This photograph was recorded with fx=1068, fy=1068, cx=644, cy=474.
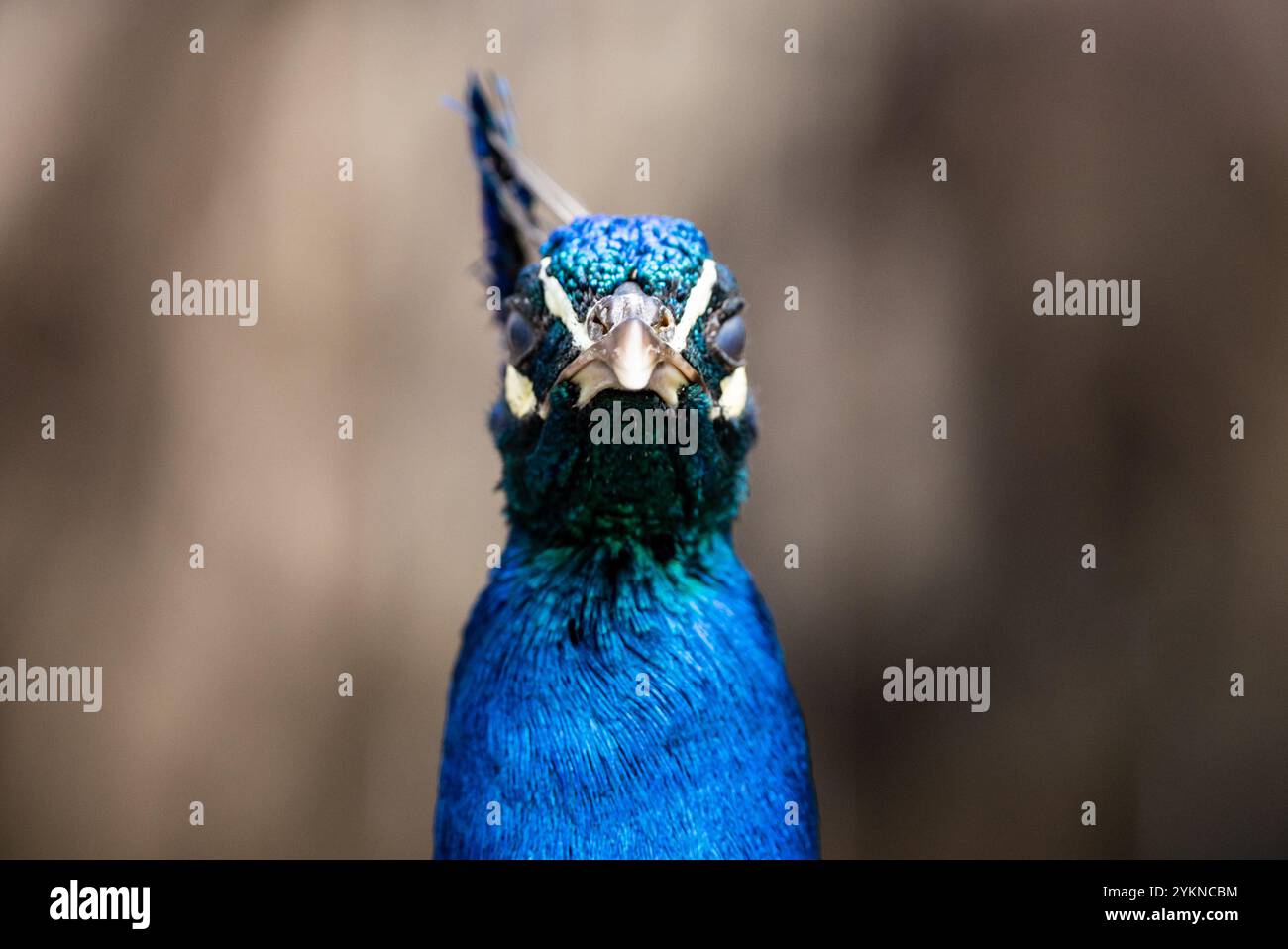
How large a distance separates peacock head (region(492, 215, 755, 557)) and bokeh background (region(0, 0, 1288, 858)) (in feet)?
4.75

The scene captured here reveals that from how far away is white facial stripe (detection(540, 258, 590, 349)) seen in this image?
155 centimetres

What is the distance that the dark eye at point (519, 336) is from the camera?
5.45 feet

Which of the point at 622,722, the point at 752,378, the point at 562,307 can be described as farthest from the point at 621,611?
the point at 752,378

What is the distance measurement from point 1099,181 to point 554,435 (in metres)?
1.91

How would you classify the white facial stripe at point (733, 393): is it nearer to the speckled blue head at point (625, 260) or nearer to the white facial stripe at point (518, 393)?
the speckled blue head at point (625, 260)

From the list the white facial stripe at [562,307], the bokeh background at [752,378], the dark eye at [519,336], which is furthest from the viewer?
the bokeh background at [752,378]

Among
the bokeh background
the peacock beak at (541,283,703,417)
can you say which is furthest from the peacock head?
the bokeh background

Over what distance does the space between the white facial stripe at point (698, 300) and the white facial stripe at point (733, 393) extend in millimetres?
137

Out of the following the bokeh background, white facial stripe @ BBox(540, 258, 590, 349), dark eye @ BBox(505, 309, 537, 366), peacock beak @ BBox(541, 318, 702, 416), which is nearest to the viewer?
peacock beak @ BBox(541, 318, 702, 416)

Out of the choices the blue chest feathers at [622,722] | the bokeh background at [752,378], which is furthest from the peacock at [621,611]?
the bokeh background at [752,378]

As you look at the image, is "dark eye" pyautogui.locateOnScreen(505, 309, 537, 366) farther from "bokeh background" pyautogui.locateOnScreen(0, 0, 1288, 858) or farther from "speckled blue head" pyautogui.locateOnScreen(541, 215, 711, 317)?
"bokeh background" pyautogui.locateOnScreen(0, 0, 1288, 858)

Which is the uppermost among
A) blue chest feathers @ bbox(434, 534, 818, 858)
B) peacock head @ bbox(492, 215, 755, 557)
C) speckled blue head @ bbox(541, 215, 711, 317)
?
speckled blue head @ bbox(541, 215, 711, 317)

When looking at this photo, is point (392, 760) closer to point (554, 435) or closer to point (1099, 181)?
point (554, 435)

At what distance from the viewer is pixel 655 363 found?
1.48 m
